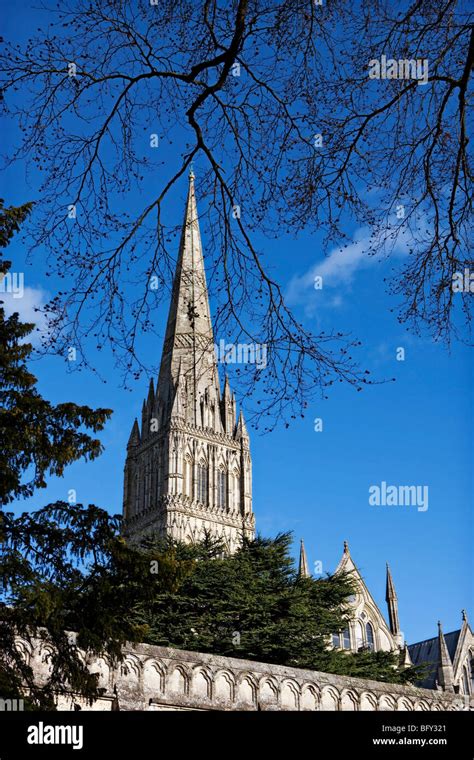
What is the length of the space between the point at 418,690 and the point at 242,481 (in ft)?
142

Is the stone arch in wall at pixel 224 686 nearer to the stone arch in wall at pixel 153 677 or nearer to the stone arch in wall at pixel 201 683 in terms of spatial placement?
the stone arch in wall at pixel 201 683

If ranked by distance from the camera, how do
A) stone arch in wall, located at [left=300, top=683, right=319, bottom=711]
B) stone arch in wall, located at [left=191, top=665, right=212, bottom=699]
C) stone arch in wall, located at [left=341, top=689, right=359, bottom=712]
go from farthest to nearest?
1. stone arch in wall, located at [left=341, top=689, right=359, bottom=712]
2. stone arch in wall, located at [left=300, top=683, right=319, bottom=711]
3. stone arch in wall, located at [left=191, top=665, right=212, bottom=699]

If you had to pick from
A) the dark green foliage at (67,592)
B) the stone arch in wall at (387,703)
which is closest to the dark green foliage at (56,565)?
the dark green foliage at (67,592)

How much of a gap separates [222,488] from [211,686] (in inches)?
1802

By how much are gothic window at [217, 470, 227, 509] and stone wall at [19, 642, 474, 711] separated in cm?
4251

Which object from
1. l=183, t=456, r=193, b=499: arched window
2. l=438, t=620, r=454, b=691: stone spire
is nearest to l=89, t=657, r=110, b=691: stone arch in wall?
l=438, t=620, r=454, b=691: stone spire

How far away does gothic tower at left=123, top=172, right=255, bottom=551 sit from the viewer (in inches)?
2215

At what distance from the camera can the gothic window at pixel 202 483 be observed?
58.1m

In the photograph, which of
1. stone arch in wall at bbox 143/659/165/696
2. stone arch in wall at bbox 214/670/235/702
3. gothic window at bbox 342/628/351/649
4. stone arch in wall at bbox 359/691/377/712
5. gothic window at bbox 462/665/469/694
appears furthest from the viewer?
gothic window at bbox 462/665/469/694

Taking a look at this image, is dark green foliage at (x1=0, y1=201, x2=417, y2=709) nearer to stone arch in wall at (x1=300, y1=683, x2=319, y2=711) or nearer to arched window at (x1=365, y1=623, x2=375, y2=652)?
stone arch in wall at (x1=300, y1=683, x2=319, y2=711)

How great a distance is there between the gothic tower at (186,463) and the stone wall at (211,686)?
124 ft

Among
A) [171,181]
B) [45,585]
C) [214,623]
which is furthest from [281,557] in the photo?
[171,181]

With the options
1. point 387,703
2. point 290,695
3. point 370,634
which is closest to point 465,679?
point 370,634

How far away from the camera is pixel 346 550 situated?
52.2 m
